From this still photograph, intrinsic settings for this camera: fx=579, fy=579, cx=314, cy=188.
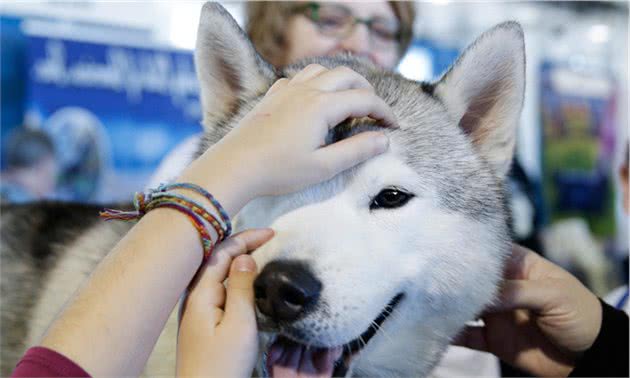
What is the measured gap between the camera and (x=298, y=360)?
106 centimetres

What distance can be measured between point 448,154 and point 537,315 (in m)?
0.45

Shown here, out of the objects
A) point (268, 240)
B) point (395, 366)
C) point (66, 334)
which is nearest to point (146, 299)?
point (66, 334)

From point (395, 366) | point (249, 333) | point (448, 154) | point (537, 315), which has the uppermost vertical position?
point (448, 154)

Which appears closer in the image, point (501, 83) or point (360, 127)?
point (360, 127)

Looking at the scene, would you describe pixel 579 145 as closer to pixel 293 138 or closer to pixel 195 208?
pixel 293 138

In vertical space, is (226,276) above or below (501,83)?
below

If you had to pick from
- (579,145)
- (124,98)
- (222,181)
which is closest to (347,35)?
(222,181)

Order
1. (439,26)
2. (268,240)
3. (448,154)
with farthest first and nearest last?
(439,26), (448,154), (268,240)

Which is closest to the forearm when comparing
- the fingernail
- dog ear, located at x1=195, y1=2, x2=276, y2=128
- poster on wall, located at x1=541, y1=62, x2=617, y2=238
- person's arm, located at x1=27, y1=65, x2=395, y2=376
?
person's arm, located at x1=27, y1=65, x2=395, y2=376

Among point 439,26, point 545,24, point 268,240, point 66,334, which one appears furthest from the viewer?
point 545,24

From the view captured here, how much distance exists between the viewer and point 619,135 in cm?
534

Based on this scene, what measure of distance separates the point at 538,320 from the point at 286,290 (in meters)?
0.75

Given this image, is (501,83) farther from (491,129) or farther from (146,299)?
→ (146,299)

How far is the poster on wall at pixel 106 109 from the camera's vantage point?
3.77 m
